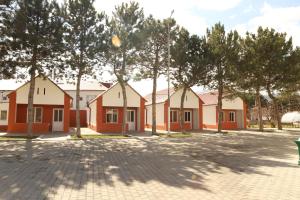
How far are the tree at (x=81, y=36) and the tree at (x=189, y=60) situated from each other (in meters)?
7.91

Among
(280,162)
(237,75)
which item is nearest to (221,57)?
(237,75)

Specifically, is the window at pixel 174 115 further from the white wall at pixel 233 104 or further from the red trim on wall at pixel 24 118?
the red trim on wall at pixel 24 118

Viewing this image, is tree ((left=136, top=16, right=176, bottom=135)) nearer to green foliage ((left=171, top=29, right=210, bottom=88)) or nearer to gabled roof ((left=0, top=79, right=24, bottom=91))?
green foliage ((left=171, top=29, right=210, bottom=88))

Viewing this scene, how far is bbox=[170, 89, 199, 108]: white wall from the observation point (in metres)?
39.9

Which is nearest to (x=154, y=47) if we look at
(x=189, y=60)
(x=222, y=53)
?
(x=189, y=60)

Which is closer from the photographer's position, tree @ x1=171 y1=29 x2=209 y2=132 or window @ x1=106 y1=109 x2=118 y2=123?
tree @ x1=171 y1=29 x2=209 y2=132

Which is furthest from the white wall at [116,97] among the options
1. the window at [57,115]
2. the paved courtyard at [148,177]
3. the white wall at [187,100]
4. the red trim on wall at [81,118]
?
the paved courtyard at [148,177]

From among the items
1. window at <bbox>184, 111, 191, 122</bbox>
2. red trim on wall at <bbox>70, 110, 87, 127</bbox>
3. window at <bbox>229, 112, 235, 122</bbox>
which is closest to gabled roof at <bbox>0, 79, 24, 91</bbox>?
red trim on wall at <bbox>70, 110, 87, 127</bbox>

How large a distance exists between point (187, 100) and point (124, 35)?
49.0ft

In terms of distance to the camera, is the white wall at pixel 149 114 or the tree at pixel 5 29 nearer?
the tree at pixel 5 29

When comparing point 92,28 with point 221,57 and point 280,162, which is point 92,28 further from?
point 280,162

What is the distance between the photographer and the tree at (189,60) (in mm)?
30923

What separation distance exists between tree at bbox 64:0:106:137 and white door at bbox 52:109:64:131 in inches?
302

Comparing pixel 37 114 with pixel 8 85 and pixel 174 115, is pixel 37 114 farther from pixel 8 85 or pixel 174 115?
pixel 174 115
